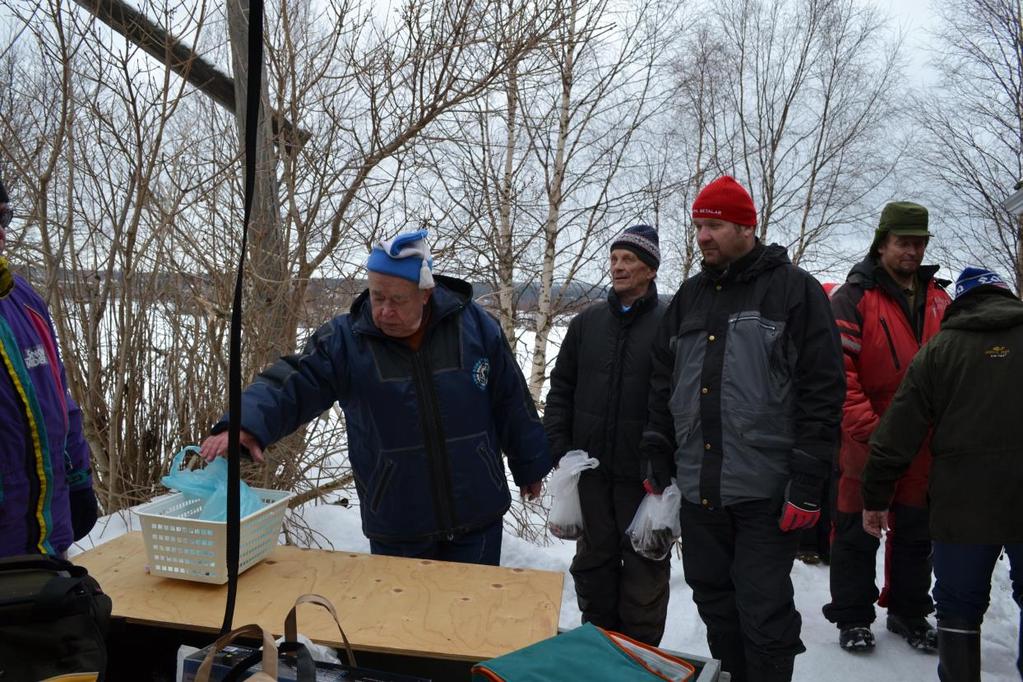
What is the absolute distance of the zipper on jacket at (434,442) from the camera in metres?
2.54

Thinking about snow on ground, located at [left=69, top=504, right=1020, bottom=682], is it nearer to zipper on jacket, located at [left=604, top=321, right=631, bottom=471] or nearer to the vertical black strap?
zipper on jacket, located at [left=604, top=321, right=631, bottom=471]

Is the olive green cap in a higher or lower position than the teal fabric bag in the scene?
higher

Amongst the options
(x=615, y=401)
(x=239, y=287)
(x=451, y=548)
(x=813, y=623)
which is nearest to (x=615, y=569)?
(x=615, y=401)

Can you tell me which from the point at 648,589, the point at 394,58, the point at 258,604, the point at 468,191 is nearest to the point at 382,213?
the point at 394,58

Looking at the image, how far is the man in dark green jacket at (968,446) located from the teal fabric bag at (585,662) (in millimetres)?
1705

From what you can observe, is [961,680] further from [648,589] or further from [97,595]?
[97,595]

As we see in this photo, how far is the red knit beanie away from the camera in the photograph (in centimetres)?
278

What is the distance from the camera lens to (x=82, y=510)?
237 centimetres

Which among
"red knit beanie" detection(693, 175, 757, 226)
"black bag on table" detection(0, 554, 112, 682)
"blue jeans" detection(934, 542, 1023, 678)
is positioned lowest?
"blue jeans" detection(934, 542, 1023, 678)

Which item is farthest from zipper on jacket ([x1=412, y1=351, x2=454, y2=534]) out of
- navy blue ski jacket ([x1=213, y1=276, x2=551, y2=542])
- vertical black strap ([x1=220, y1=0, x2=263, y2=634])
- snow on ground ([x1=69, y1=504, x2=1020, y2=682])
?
vertical black strap ([x1=220, y1=0, x2=263, y2=634])

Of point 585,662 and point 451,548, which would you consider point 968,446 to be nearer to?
point 451,548

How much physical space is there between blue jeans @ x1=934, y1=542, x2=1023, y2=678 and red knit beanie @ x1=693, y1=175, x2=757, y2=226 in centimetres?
139

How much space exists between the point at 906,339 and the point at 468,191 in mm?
4233

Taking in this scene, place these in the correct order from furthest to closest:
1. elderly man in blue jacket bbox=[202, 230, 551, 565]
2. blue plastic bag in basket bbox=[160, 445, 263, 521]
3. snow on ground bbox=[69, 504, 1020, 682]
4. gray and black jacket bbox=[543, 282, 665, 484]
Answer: snow on ground bbox=[69, 504, 1020, 682]
gray and black jacket bbox=[543, 282, 665, 484]
elderly man in blue jacket bbox=[202, 230, 551, 565]
blue plastic bag in basket bbox=[160, 445, 263, 521]
